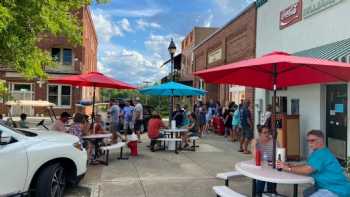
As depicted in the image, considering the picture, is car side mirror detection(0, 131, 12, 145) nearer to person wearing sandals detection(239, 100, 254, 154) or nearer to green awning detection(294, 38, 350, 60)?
green awning detection(294, 38, 350, 60)

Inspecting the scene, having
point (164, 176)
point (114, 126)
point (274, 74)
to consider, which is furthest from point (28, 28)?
point (114, 126)

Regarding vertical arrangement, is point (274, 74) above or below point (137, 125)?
above

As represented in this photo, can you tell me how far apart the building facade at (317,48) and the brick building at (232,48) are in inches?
103

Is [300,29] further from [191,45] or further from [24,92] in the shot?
[24,92]

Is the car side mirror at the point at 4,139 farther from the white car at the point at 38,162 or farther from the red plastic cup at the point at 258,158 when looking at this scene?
the red plastic cup at the point at 258,158

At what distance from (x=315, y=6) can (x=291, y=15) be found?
1.63m

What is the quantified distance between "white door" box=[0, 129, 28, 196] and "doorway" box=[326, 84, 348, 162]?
8007 millimetres

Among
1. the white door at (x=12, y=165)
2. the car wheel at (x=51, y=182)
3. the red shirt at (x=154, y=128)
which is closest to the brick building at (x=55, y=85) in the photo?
the red shirt at (x=154, y=128)

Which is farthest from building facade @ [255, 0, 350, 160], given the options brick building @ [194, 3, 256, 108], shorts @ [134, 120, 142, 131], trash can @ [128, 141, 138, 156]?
shorts @ [134, 120, 142, 131]

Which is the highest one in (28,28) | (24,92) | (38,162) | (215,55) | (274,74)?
(215,55)

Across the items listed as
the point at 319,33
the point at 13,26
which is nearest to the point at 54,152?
the point at 13,26

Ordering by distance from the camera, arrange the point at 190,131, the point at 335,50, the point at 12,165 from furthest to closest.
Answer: the point at 190,131, the point at 335,50, the point at 12,165

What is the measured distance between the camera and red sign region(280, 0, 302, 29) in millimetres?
12762

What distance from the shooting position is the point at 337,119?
10.6 m
